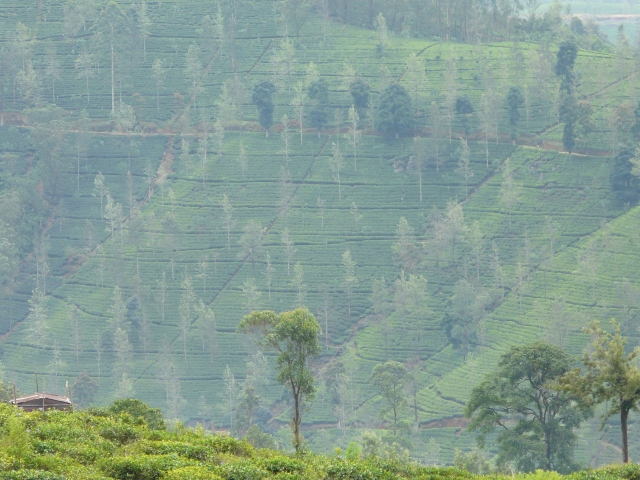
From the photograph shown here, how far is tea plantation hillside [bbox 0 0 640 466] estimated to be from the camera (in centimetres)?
6162

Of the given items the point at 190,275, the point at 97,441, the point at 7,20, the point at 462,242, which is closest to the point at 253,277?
the point at 190,275

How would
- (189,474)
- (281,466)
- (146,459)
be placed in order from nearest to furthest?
1. (189,474)
2. (146,459)
3. (281,466)

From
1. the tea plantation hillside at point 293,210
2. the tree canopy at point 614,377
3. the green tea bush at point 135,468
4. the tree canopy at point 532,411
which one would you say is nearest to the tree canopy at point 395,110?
the tea plantation hillside at point 293,210

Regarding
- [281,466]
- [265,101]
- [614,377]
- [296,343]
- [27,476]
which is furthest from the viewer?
[265,101]

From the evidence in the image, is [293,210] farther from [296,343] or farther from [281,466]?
[281,466]

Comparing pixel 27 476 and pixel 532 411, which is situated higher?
pixel 27 476

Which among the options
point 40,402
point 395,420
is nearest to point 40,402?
point 40,402

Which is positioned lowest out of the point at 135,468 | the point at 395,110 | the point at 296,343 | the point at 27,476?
the point at 296,343

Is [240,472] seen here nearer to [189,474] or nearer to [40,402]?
[189,474]

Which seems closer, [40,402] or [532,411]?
[40,402]

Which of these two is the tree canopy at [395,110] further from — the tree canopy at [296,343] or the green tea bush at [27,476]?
the green tea bush at [27,476]

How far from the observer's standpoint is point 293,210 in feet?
240

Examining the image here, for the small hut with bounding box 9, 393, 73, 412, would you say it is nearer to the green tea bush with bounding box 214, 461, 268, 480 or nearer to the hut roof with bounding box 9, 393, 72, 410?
the hut roof with bounding box 9, 393, 72, 410

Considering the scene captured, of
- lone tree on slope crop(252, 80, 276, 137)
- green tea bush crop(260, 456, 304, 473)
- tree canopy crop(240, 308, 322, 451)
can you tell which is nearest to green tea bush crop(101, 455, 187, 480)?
green tea bush crop(260, 456, 304, 473)
